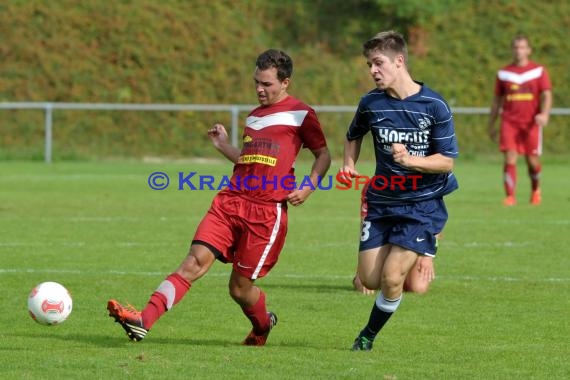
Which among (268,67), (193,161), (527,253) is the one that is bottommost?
(193,161)

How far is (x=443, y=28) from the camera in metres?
32.2

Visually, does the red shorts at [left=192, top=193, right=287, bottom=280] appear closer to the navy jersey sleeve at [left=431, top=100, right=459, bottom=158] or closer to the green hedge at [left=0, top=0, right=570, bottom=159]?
the navy jersey sleeve at [left=431, top=100, right=459, bottom=158]

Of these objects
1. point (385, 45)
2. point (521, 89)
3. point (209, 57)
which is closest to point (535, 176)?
point (521, 89)

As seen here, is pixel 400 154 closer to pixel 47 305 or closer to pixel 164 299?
pixel 164 299

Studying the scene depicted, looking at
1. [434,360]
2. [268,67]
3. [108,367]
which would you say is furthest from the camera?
[268,67]

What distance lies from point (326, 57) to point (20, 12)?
25.3 feet

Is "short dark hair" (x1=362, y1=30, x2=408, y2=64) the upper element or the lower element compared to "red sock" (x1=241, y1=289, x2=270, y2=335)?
upper

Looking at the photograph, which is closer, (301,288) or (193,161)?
(301,288)

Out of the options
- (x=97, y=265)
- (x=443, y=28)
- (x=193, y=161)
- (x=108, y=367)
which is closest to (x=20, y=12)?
(x=193, y=161)

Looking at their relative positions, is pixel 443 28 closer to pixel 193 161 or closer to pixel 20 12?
pixel 193 161

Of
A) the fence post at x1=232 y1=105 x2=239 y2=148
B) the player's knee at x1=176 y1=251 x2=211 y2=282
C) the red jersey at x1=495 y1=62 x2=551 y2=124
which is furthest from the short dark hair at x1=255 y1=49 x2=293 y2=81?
the fence post at x1=232 y1=105 x2=239 y2=148

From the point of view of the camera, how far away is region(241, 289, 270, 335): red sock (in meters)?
7.63

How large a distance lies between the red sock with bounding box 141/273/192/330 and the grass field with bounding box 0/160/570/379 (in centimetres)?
22

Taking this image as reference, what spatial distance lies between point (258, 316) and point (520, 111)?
11069mm
